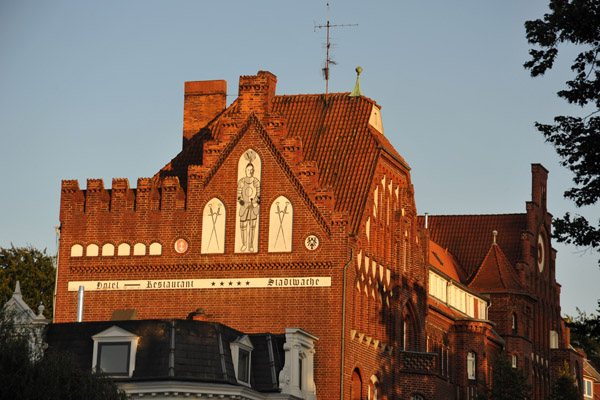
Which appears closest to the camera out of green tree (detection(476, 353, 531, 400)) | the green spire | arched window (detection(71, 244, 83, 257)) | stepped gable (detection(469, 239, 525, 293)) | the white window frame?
arched window (detection(71, 244, 83, 257))

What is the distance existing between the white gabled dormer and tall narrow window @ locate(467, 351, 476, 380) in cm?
2423

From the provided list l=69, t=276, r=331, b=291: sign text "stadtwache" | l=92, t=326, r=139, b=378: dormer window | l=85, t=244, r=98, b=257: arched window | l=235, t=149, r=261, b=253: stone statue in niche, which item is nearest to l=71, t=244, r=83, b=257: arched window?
l=85, t=244, r=98, b=257: arched window

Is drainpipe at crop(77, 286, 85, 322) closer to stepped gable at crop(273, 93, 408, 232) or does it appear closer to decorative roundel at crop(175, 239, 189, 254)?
decorative roundel at crop(175, 239, 189, 254)

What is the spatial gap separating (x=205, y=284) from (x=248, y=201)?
4.04 metres

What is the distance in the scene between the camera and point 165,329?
4956 centimetres

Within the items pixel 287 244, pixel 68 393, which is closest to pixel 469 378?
pixel 287 244

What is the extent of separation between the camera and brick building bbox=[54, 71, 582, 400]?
58000 millimetres

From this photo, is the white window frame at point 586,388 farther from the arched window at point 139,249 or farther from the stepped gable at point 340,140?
the arched window at point 139,249

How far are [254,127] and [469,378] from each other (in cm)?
2577

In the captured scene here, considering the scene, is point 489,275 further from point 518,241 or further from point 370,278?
point 370,278

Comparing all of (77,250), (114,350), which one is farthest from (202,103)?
(114,350)

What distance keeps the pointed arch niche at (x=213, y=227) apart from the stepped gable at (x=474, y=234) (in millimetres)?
34023

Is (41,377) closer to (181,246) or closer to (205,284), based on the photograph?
(205,284)

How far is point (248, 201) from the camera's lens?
195 ft
